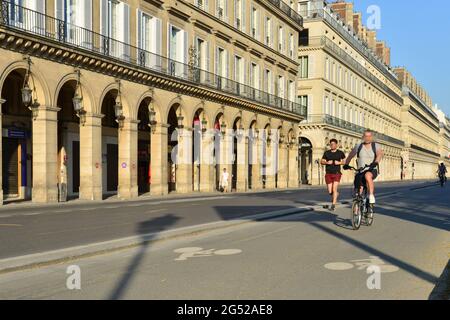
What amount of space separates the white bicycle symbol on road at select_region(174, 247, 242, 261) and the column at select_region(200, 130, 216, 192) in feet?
93.8

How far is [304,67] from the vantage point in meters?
65.6

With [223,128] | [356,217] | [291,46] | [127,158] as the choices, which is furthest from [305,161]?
[356,217]

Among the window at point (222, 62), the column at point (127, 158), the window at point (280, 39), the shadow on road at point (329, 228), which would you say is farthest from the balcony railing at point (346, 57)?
the shadow on road at point (329, 228)

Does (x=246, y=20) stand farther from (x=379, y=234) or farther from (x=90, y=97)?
(x=379, y=234)


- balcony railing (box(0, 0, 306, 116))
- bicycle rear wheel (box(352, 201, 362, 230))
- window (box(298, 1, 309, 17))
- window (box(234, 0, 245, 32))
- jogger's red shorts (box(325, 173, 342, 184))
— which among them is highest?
window (box(298, 1, 309, 17))

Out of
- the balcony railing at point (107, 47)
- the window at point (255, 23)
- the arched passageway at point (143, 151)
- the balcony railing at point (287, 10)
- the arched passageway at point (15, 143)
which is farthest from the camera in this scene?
the balcony railing at point (287, 10)

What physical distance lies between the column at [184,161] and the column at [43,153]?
12.3 metres

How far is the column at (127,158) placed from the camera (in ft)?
96.7

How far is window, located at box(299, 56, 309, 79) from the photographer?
65287 millimetres

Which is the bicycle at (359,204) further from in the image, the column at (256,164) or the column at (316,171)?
the column at (316,171)

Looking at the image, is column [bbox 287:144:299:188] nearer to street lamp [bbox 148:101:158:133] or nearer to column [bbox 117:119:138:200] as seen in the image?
street lamp [bbox 148:101:158:133]

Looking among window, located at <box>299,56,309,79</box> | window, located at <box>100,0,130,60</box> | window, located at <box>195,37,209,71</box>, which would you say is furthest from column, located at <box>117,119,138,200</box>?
window, located at <box>299,56,309,79</box>

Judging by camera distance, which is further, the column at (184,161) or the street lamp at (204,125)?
the street lamp at (204,125)
